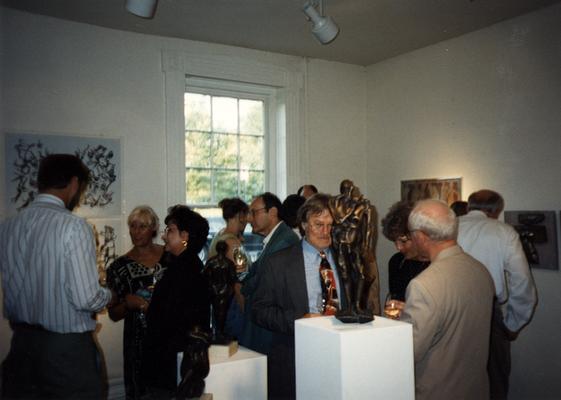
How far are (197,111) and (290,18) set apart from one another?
1.47 m

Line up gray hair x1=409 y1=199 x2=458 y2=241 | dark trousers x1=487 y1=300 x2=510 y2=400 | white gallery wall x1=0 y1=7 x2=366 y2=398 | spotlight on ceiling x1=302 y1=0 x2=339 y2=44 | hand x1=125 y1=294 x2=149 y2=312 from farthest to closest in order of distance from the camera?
1. white gallery wall x1=0 y1=7 x2=366 y2=398
2. spotlight on ceiling x1=302 y1=0 x2=339 y2=44
3. hand x1=125 y1=294 x2=149 y2=312
4. dark trousers x1=487 y1=300 x2=510 y2=400
5. gray hair x1=409 y1=199 x2=458 y2=241

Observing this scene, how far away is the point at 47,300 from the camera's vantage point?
8.31 ft

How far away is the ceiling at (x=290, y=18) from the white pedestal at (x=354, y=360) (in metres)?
3.20

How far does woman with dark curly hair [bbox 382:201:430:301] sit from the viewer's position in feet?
9.70

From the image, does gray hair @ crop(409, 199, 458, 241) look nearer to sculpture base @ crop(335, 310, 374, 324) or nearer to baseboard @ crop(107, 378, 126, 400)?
sculpture base @ crop(335, 310, 374, 324)

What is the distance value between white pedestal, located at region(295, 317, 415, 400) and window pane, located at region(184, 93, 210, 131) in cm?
389

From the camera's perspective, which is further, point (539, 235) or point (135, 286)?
point (539, 235)

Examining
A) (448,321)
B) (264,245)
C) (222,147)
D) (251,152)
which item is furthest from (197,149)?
(448,321)

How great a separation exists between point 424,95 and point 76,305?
4.35m

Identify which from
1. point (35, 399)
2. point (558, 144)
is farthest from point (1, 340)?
point (558, 144)

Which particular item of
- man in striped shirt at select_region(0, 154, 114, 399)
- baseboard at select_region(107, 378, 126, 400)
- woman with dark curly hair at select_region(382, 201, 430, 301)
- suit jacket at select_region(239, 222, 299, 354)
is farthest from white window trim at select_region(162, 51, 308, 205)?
woman with dark curly hair at select_region(382, 201, 430, 301)

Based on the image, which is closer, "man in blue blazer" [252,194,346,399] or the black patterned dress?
"man in blue blazer" [252,194,346,399]

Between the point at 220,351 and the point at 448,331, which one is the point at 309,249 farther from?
the point at 448,331

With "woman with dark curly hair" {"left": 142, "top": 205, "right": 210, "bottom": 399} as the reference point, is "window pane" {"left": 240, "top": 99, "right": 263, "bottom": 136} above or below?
above
